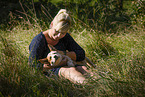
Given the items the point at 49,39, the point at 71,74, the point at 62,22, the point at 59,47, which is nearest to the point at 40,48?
the point at 49,39

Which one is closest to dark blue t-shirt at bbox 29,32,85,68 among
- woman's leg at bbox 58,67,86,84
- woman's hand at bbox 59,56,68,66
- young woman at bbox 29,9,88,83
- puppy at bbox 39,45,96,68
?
young woman at bbox 29,9,88,83

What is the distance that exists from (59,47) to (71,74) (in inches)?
21.8

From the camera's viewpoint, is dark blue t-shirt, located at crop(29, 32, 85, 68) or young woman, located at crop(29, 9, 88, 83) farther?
dark blue t-shirt, located at crop(29, 32, 85, 68)

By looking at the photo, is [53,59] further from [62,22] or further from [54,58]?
[62,22]

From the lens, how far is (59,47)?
8.84 ft

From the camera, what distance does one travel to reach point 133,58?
8.00 ft

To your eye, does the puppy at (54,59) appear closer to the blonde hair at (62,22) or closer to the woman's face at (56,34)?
the woman's face at (56,34)

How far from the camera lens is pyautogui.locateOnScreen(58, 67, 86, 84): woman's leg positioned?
7.41ft

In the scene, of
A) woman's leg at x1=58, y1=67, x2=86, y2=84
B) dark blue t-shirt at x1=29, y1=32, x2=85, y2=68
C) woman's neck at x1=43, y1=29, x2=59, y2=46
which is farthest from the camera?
woman's neck at x1=43, y1=29, x2=59, y2=46

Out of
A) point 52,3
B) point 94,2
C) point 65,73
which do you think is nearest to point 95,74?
point 65,73

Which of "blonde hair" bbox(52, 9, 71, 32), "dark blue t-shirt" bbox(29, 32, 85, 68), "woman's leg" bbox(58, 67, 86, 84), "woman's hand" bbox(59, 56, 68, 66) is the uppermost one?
"blonde hair" bbox(52, 9, 71, 32)

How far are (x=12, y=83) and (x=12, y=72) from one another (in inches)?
6.1

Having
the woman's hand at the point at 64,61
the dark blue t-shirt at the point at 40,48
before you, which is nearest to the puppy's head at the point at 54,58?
the woman's hand at the point at 64,61

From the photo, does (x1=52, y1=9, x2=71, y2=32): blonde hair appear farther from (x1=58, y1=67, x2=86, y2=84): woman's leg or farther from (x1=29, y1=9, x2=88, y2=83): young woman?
(x1=58, y1=67, x2=86, y2=84): woman's leg
